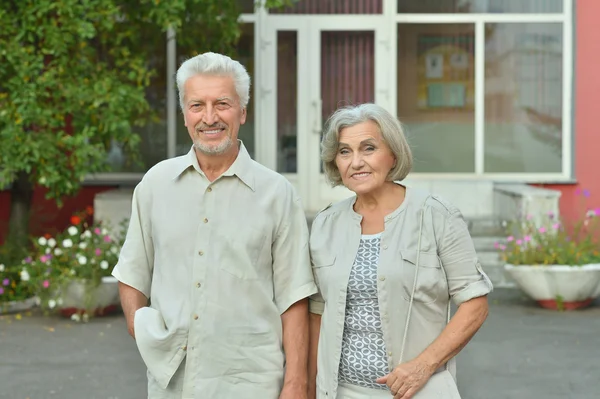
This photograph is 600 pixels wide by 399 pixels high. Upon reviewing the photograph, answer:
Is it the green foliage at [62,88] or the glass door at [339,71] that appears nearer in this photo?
the green foliage at [62,88]

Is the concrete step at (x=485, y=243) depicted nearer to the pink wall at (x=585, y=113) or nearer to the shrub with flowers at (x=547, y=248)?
the shrub with flowers at (x=547, y=248)

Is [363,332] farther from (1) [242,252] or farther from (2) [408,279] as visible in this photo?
(1) [242,252]

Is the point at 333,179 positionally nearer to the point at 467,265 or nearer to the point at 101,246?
the point at 467,265

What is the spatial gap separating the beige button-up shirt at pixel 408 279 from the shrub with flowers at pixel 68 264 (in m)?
5.85

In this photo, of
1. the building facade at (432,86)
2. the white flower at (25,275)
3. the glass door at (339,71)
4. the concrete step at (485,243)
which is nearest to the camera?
the white flower at (25,275)

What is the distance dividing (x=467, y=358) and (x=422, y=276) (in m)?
4.46

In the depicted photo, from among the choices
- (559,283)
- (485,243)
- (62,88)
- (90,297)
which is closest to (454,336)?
(90,297)

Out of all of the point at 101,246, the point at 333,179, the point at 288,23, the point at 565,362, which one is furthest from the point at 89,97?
the point at 333,179

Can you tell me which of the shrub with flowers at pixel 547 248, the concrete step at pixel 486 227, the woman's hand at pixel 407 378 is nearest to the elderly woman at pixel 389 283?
the woman's hand at pixel 407 378

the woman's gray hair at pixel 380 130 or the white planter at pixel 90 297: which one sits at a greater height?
the woman's gray hair at pixel 380 130

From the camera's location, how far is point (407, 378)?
2992mm

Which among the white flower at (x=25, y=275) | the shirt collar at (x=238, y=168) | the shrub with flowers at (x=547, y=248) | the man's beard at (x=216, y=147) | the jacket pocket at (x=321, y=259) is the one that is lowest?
the white flower at (x=25, y=275)

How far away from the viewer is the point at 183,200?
10.3 feet

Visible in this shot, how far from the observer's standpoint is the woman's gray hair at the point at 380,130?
10.4 ft
